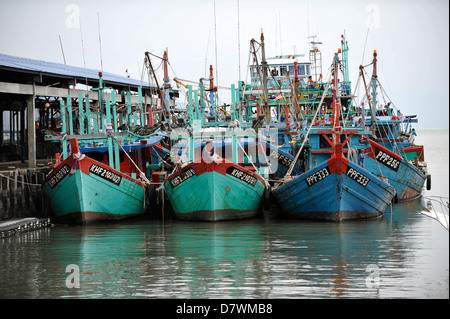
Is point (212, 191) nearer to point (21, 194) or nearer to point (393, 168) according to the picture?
point (21, 194)

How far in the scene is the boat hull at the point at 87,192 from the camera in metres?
19.8

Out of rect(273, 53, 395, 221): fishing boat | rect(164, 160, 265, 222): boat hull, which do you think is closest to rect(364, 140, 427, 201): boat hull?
rect(273, 53, 395, 221): fishing boat

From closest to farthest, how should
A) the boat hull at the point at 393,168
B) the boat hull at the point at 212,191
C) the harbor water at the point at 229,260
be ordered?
1. the harbor water at the point at 229,260
2. the boat hull at the point at 212,191
3. the boat hull at the point at 393,168

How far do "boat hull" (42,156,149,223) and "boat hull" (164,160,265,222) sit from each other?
1.60m

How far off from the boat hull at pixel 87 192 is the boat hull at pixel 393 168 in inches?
341

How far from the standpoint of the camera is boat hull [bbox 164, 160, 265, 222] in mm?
19578

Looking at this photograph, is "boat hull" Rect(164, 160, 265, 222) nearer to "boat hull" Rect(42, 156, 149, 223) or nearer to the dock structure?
"boat hull" Rect(42, 156, 149, 223)

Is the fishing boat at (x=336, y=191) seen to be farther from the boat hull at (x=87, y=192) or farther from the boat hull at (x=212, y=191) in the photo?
the boat hull at (x=87, y=192)

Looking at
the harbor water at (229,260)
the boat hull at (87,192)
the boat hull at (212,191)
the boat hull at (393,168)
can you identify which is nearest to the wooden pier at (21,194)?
the boat hull at (87,192)

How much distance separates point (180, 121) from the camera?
28891 millimetres
